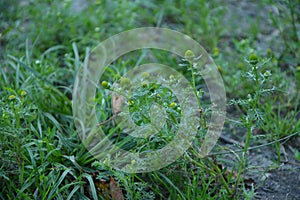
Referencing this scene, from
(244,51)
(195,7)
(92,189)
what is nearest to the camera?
(92,189)

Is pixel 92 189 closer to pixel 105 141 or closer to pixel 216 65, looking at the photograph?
pixel 105 141

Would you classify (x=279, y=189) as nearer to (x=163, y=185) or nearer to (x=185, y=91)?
(x=163, y=185)

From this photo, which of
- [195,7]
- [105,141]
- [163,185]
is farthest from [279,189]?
[195,7]

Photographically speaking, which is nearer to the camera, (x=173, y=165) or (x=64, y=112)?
(x=173, y=165)

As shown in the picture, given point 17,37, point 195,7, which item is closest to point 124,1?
point 195,7

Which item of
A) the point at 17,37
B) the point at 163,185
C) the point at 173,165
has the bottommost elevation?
the point at 163,185

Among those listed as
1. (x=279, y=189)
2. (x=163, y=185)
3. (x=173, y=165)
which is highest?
(x=173, y=165)

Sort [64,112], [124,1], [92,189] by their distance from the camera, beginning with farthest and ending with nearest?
[124,1] → [64,112] → [92,189]

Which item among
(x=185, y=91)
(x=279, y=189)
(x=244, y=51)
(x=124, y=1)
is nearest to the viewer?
(x=185, y=91)

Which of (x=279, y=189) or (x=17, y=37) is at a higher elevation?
(x=17, y=37)
